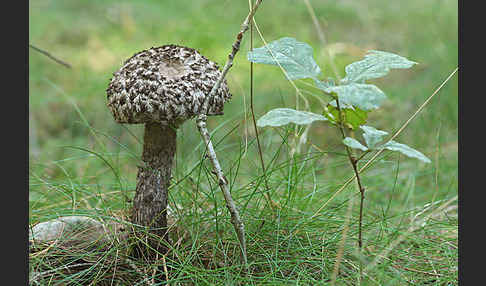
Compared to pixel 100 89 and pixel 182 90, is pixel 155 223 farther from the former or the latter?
pixel 100 89

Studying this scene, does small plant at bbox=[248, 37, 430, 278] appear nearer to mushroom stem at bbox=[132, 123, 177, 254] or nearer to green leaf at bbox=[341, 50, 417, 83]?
green leaf at bbox=[341, 50, 417, 83]

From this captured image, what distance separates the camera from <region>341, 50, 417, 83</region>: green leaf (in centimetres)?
118

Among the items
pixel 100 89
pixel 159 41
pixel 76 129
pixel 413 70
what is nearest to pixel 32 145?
pixel 76 129

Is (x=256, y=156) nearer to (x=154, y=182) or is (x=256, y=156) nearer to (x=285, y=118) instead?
(x=154, y=182)

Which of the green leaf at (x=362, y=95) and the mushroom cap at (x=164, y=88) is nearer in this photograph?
the green leaf at (x=362, y=95)

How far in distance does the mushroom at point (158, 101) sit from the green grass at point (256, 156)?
A: 5.1 inches

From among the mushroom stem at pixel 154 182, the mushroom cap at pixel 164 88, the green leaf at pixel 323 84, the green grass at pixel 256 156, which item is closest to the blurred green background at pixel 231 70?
the green grass at pixel 256 156

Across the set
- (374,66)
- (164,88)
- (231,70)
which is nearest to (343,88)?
(374,66)

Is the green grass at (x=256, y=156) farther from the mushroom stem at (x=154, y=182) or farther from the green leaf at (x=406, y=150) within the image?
the green leaf at (x=406, y=150)

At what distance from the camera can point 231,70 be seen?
4344 mm

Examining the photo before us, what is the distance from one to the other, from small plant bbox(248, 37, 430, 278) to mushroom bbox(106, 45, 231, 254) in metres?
0.32

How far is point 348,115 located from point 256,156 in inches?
79.0

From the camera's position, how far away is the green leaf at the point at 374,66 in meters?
1.18

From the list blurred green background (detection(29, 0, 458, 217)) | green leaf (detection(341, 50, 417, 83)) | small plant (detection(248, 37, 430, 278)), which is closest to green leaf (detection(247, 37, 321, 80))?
small plant (detection(248, 37, 430, 278))
